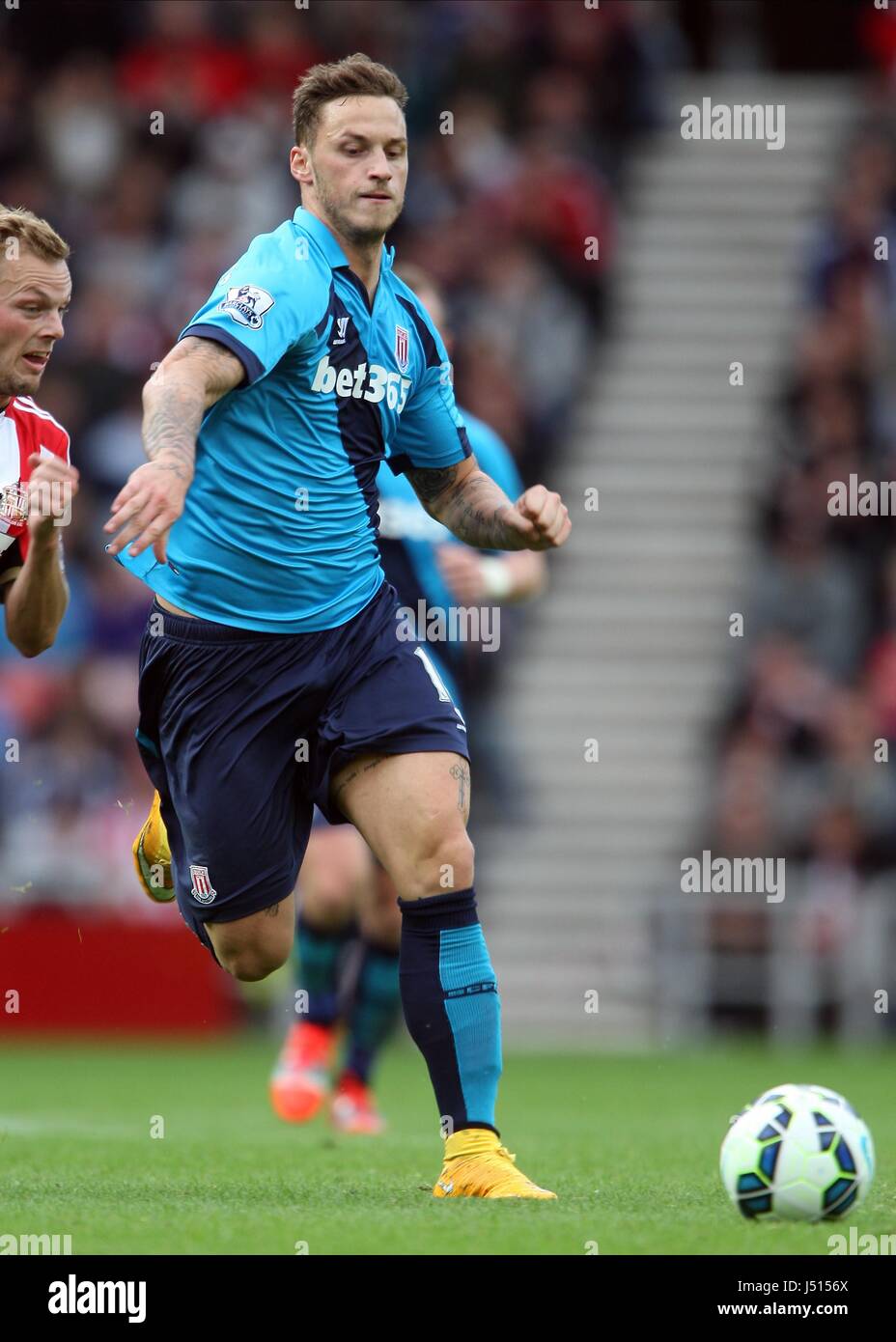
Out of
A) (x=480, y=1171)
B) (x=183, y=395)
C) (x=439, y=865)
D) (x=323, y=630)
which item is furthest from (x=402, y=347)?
(x=480, y=1171)

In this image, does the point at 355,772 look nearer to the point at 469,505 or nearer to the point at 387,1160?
the point at 469,505

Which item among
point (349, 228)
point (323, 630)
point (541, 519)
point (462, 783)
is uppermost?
point (349, 228)

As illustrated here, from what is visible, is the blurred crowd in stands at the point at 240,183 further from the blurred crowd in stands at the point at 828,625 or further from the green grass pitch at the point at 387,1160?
the green grass pitch at the point at 387,1160

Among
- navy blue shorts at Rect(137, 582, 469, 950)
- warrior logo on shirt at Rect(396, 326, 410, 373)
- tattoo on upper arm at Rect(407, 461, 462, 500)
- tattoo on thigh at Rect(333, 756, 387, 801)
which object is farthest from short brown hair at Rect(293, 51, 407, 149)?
tattoo on thigh at Rect(333, 756, 387, 801)

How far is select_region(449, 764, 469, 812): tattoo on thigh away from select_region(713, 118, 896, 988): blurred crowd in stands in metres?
8.70

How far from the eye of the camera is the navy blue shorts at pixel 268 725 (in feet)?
19.7

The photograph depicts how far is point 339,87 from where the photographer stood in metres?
6.02

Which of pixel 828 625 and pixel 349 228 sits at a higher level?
pixel 828 625

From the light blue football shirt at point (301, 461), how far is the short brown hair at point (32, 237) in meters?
0.63

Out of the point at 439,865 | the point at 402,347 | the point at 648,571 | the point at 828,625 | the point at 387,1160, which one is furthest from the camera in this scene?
the point at 648,571

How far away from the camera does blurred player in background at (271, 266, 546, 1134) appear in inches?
334

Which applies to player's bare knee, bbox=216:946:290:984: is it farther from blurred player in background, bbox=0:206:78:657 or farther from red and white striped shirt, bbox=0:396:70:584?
red and white striped shirt, bbox=0:396:70:584

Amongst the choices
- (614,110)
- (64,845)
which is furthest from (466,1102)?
(614,110)

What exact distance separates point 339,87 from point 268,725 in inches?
65.4
